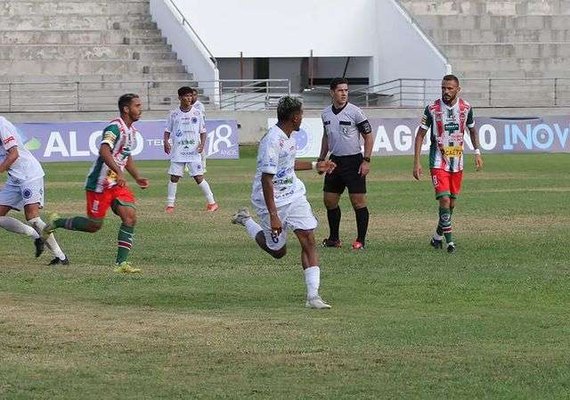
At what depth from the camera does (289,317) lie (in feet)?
39.5

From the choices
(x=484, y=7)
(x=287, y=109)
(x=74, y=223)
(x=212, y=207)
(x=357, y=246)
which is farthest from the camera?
(x=484, y=7)

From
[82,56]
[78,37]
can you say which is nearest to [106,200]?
[82,56]

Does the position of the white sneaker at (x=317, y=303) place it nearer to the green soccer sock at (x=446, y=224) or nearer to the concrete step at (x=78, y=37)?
the green soccer sock at (x=446, y=224)

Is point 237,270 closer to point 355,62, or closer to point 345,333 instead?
point 345,333

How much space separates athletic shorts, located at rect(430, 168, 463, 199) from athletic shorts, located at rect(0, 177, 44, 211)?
5.07m

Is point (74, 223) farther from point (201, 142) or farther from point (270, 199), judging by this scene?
point (201, 142)

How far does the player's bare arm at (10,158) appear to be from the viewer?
15.6 meters

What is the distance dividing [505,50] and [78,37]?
1572 centimetres

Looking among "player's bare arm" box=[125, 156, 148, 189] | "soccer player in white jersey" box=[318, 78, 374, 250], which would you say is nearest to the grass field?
"soccer player in white jersey" box=[318, 78, 374, 250]

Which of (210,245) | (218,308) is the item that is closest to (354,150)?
(210,245)

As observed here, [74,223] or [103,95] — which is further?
[103,95]

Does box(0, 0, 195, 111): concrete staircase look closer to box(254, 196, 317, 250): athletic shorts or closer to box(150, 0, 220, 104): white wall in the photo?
box(150, 0, 220, 104): white wall

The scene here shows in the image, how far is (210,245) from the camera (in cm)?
1881

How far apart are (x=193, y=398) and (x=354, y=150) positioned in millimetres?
10125
